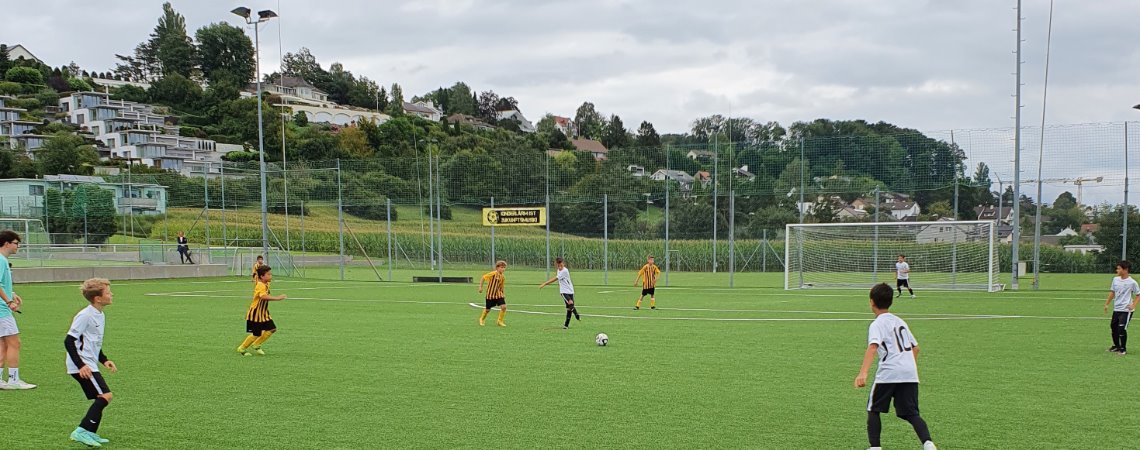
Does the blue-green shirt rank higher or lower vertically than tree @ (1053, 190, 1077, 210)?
lower

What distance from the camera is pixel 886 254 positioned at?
108ft

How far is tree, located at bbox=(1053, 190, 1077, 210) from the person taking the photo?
109ft

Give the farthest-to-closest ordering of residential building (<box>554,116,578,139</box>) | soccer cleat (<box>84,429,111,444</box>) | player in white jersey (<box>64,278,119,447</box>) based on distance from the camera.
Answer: residential building (<box>554,116,578,139</box>), soccer cleat (<box>84,429,111,444</box>), player in white jersey (<box>64,278,119,447</box>)

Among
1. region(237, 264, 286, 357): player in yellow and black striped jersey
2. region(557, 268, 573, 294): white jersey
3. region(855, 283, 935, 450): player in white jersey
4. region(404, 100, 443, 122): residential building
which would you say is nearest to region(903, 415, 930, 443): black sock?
region(855, 283, 935, 450): player in white jersey

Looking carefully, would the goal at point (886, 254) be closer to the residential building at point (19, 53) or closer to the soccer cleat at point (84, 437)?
the soccer cleat at point (84, 437)

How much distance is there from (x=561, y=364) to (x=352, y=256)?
37.0 meters

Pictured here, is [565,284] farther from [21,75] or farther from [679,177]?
[21,75]

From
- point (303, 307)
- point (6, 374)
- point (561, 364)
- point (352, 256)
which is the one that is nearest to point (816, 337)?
point (561, 364)

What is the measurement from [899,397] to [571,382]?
4621 mm

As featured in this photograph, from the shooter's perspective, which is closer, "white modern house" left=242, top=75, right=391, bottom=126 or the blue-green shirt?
the blue-green shirt

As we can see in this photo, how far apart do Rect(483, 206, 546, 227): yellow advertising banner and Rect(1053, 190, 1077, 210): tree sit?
2071cm

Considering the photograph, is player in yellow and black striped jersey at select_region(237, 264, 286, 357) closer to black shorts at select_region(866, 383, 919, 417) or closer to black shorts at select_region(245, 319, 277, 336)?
black shorts at select_region(245, 319, 277, 336)

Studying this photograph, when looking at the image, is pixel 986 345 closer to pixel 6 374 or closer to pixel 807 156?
pixel 6 374

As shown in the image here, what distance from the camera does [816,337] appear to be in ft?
49.4
